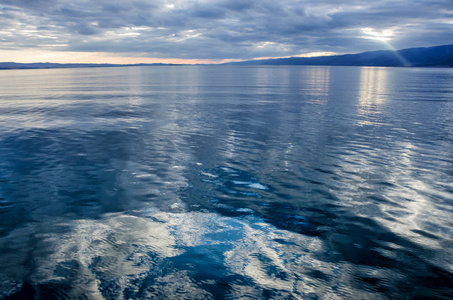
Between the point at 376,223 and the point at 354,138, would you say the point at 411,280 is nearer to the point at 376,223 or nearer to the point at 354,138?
the point at 376,223

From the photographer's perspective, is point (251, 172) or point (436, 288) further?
point (251, 172)

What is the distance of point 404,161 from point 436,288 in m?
10.3

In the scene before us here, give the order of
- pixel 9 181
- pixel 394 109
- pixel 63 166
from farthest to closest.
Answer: pixel 394 109, pixel 63 166, pixel 9 181

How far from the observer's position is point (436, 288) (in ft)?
23.5

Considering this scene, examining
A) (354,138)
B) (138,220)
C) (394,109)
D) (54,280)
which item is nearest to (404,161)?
(354,138)

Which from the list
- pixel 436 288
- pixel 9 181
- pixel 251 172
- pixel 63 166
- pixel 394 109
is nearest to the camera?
pixel 436 288

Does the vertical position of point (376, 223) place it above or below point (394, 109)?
below

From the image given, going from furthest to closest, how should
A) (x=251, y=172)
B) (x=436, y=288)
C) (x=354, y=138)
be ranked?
(x=354, y=138) → (x=251, y=172) → (x=436, y=288)

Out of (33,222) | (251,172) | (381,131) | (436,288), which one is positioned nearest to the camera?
(436,288)

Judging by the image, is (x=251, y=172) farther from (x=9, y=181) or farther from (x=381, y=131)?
(x=381, y=131)

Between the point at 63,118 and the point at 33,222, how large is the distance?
74.6ft

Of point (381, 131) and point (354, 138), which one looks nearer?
point (354, 138)

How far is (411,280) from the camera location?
292 inches

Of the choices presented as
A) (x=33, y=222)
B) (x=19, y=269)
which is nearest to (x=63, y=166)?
(x=33, y=222)
